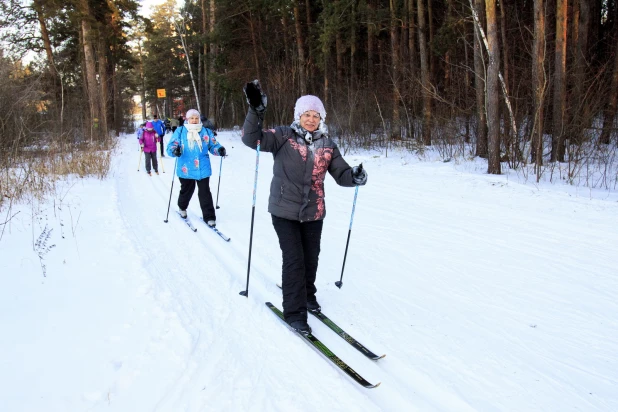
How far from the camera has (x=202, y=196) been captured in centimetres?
677

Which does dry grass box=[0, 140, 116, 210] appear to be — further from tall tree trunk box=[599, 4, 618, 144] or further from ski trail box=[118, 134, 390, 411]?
tall tree trunk box=[599, 4, 618, 144]

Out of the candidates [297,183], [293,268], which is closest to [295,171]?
[297,183]

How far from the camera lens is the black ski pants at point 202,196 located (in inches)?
265

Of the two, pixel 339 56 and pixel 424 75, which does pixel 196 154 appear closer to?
pixel 424 75

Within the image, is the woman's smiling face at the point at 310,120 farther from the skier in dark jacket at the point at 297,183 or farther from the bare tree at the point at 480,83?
the bare tree at the point at 480,83

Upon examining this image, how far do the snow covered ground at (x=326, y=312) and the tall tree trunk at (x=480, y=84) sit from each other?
221 inches

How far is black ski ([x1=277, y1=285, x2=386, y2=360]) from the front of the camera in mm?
2996

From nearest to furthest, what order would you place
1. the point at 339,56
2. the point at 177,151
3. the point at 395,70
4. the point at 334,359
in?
the point at 334,359, the point at 177,151, the point at 395,70, the point at 339,56

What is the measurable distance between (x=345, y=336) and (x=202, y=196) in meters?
4.27

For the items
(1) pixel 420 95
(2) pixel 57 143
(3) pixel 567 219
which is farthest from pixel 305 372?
(1) pixel 420 95

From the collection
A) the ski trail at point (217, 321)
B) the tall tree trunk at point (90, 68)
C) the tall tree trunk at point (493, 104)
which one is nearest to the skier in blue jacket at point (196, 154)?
→ the ski trail at point (217, 321)

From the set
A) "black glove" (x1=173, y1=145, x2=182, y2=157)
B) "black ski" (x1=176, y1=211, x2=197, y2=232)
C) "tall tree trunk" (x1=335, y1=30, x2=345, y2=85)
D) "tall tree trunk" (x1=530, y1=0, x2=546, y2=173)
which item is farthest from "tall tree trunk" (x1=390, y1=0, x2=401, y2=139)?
"black ski" (x1=176, y1=211, x2=197, y2=232)

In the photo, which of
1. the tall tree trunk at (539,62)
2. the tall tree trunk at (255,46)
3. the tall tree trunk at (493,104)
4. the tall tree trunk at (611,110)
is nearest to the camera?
the tall tree trunk at (539,62)

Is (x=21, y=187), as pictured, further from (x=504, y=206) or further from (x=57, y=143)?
(x=504, y=206)
